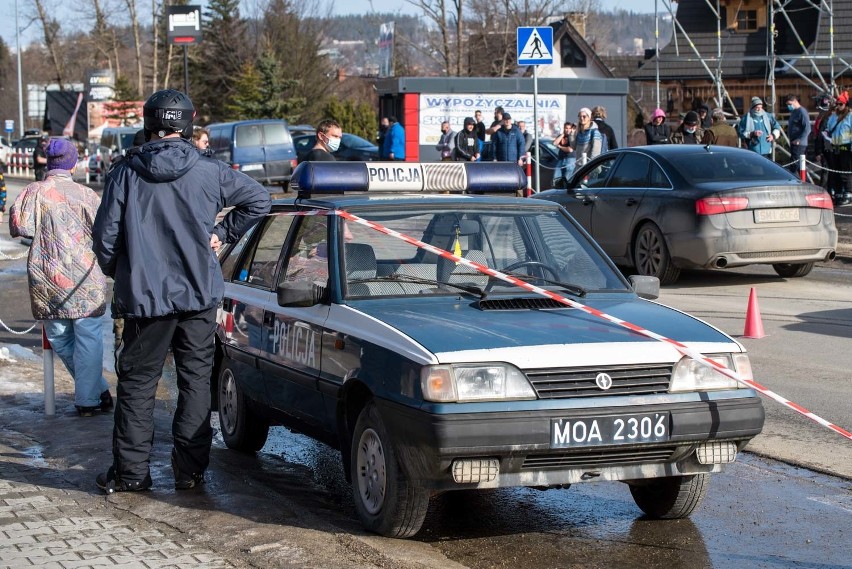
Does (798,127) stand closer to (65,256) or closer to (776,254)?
(776,254)

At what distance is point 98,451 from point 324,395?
1.83 m

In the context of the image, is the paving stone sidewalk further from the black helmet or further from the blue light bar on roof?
the blue light bar on roof

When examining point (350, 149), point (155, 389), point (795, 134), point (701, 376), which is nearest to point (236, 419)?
point (155, 389)

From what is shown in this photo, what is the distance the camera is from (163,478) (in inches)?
261

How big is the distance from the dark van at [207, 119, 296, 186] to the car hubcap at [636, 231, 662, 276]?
1979cm

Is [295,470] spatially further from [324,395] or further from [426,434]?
[426,434]

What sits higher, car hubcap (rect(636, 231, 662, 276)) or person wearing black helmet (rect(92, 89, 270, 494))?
person wearing black helmet (rect(92, 89, 270, 494))

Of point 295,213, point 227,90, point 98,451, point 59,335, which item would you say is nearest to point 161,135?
point 295,213

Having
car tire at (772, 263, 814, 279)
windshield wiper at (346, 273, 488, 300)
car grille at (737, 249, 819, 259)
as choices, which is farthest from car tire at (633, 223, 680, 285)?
windshield wiper at (346, 273, 488, 300)

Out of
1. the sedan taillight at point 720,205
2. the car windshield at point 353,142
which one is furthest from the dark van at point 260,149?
the sedan taillight at point 720,205

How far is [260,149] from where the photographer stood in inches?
1340

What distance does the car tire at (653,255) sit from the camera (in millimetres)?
14492

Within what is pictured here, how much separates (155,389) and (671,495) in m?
2.47

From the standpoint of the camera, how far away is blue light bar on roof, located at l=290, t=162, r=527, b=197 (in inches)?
287
